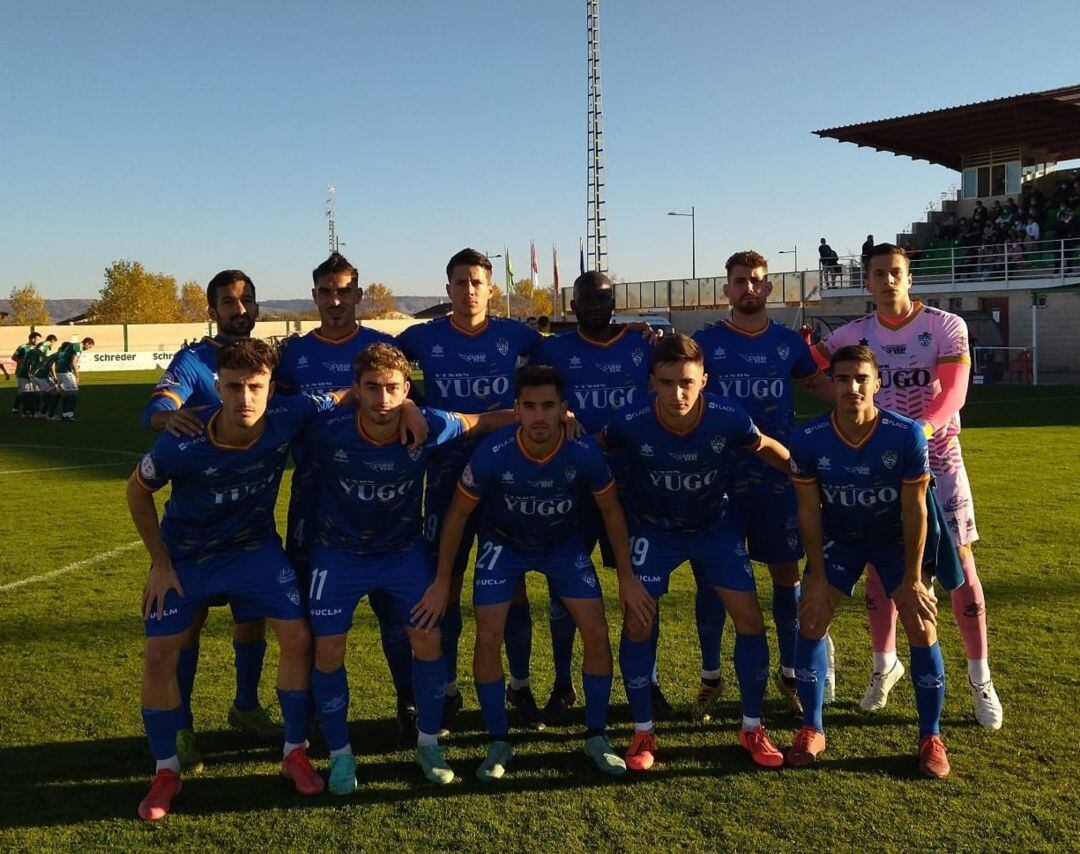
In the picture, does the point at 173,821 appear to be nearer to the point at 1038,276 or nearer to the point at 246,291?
the point at 246,291

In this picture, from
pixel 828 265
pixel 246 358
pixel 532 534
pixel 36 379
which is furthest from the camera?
pixel 828 265

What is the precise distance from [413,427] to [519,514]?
624 millimetres

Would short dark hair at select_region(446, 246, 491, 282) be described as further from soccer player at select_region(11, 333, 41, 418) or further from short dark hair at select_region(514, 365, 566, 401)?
soccer player at select_region(11, 333, 41, 418)

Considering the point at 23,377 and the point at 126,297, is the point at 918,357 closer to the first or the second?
the point at 23,377

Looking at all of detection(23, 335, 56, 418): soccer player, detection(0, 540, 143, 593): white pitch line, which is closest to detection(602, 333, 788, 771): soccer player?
detection(0, 540, 143, 593): white pitch line

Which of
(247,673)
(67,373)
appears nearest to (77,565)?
(247,673)

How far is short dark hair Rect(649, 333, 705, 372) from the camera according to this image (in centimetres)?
396

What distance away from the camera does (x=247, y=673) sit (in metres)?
4.43

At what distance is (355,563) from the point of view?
13.3ft

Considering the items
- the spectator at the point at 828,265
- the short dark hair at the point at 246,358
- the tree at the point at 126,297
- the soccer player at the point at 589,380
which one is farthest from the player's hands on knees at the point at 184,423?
the tree at the point at 126,297

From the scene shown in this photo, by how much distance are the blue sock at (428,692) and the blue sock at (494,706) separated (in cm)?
18

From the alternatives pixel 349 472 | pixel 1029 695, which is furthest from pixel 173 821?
pixel 1029 695

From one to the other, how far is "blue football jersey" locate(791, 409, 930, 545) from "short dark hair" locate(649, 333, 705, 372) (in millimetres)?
574

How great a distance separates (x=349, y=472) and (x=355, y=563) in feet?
Answer: 1.32
